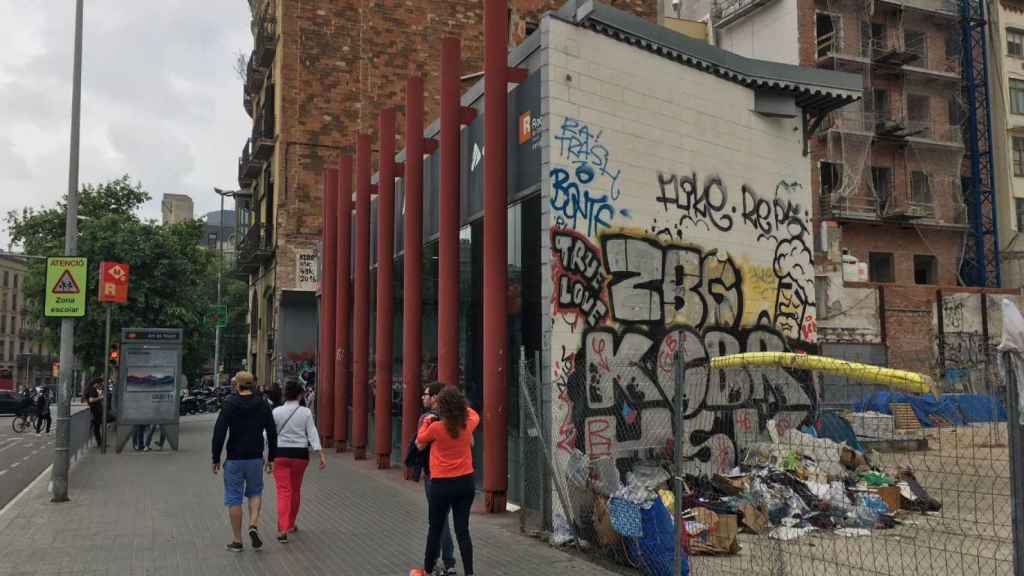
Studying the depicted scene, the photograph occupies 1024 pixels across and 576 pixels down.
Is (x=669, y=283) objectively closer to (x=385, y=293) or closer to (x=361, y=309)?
(x=385, y=293)

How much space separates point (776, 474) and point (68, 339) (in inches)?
394

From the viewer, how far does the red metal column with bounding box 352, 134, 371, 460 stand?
17203 mm

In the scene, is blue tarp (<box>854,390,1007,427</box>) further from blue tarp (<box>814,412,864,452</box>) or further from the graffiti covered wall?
the graffiti covered wall

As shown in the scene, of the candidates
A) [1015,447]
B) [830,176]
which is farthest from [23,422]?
[830,176]

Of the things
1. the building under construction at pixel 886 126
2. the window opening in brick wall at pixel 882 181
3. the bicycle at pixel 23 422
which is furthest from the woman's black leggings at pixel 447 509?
the window opening in brick wall at pixel 882 181

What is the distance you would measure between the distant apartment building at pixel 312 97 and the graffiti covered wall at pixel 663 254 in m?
16.2

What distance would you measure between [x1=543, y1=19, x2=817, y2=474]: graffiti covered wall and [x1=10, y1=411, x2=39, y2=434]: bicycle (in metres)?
26.4

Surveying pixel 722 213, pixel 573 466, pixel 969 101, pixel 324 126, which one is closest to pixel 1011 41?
pixel 969 101

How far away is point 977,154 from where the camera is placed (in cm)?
4081

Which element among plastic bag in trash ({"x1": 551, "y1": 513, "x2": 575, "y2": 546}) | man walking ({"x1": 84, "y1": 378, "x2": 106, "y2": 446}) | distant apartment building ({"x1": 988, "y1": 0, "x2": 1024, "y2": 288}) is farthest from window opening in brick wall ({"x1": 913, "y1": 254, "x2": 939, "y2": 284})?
plastic bag in trash ({"x1": 551, "y1": 513, "x2": 575, "y2": 546})

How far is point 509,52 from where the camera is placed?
12047 millimetres

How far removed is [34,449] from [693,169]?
63.2ft

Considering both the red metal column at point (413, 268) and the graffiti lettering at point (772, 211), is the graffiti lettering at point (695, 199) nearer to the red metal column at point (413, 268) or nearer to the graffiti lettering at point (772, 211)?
the graffiti lettering at point (772, 211)

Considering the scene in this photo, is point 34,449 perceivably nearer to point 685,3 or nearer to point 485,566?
point 485,566
